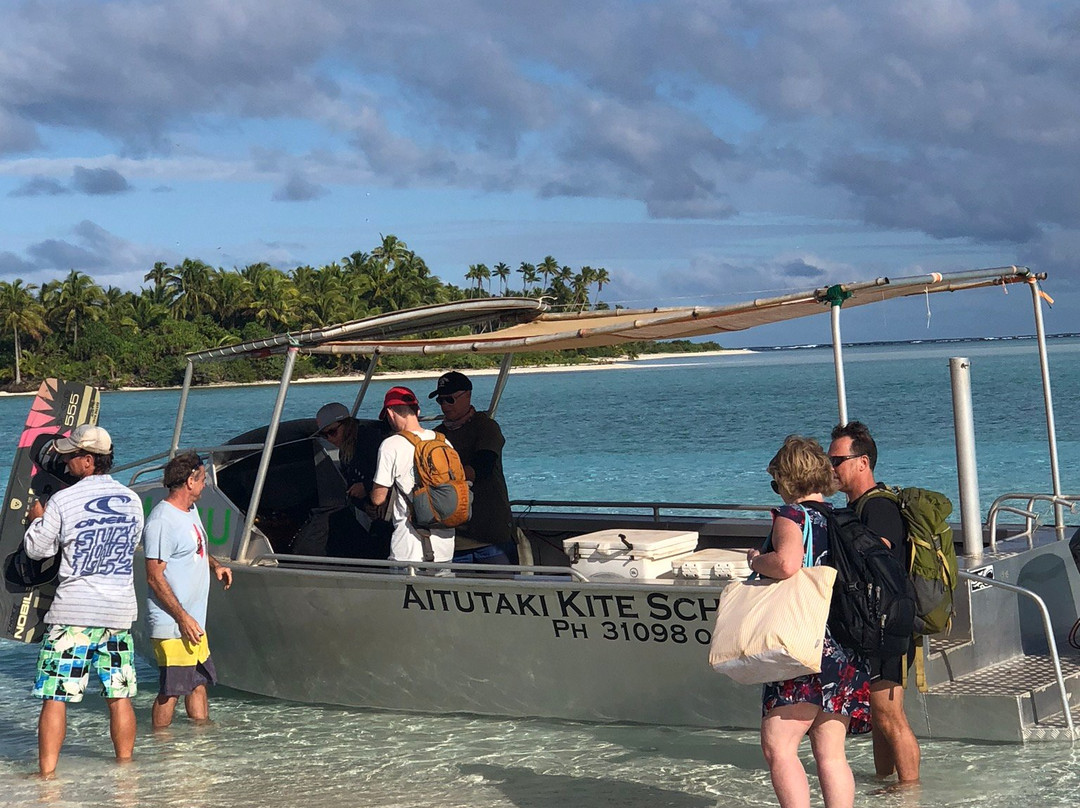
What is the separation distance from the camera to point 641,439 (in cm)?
3831

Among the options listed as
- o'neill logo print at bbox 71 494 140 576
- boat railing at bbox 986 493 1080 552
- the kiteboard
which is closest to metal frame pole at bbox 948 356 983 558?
boat railing at bbox 986 493 1080 552

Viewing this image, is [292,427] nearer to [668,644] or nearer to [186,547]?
[186,547]

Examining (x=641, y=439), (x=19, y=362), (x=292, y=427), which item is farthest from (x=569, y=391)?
(x=292, y=427)

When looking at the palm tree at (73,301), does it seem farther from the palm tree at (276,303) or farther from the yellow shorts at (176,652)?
the yellow shorts at (176,652)

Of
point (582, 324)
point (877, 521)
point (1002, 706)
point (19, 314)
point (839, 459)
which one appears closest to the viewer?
point (877, 521)

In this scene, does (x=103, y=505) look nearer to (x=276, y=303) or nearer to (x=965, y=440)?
(x=965, y=440)

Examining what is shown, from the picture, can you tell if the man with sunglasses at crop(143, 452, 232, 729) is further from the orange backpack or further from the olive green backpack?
the olive green backpack

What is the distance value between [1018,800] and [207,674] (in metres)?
4.04

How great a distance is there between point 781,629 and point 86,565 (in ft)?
10.2

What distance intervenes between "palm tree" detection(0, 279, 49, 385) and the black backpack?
78.1m

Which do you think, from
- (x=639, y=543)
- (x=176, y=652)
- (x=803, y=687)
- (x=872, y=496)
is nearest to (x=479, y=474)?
(x=639, y=543)

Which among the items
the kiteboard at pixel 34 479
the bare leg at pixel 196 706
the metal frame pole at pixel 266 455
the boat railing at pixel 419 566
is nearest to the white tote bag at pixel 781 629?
the boat railing at pixel 419 566

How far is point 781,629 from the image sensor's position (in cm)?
407

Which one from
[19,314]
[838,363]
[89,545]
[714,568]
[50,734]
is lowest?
[50,734]
